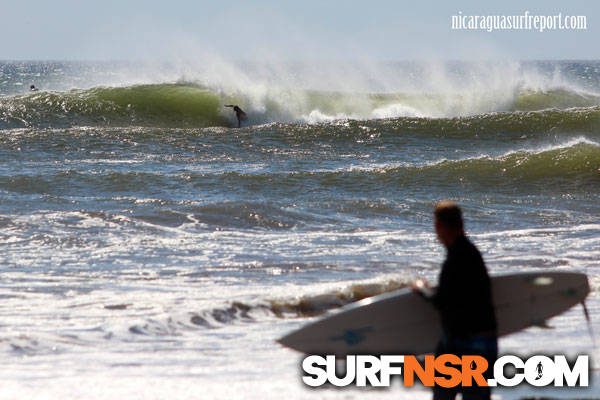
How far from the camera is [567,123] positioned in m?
21.9

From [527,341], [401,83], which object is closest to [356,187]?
[527,341]

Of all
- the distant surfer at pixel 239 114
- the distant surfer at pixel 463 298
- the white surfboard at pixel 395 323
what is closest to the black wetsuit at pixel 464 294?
the distant surfer at pixel 463 298

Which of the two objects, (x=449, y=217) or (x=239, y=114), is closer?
(x=449, y=217)

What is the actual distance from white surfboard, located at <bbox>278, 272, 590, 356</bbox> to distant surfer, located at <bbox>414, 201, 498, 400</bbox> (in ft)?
2.23

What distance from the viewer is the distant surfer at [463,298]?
350cm

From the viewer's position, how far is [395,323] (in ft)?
14.4

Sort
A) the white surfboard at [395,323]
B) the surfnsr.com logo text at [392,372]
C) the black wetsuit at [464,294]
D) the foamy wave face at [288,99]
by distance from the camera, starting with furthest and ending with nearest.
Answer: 1. the foamy wave face at [288,99]
2. the surfnsr.com logo text at [392,372]
3. the white surfboard at [395,323]
4. the black wetsuit at [464,294]

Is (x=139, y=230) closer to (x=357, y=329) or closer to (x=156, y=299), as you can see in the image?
(x=156, y=299)

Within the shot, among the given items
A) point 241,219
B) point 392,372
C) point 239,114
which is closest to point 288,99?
point 239,114

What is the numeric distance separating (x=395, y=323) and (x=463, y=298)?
0.93 m

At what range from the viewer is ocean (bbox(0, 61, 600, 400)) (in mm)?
5367

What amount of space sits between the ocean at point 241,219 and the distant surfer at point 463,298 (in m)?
0.92

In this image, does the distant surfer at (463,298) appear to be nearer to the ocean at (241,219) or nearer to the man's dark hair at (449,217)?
the man's dark hair at (449,217)

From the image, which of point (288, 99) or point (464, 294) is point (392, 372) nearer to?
point (464, 294)
